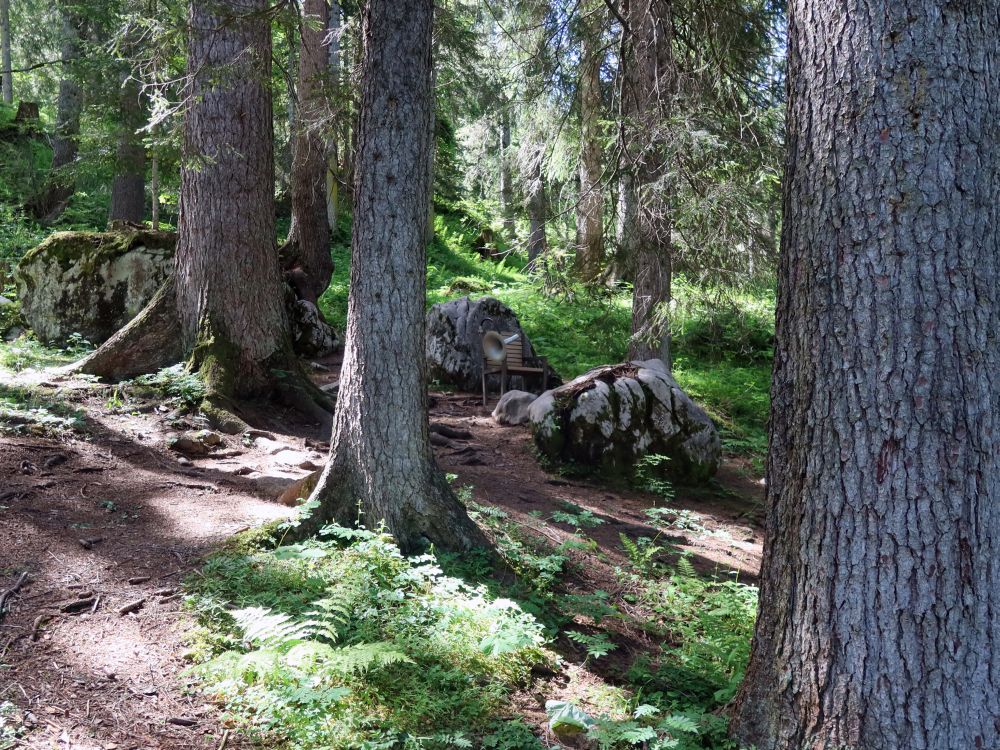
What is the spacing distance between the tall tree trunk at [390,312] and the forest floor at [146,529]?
89 cm

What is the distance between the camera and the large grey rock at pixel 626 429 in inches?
328

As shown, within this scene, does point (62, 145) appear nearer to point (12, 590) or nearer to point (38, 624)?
point (12, 590)

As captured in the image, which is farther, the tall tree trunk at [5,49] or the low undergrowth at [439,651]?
the tall tree trunk at [5,49]

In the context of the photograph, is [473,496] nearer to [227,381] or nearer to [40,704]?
[227,381]

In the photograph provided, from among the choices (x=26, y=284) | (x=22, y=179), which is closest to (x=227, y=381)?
(x=26, y=284)

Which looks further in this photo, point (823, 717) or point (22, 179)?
point (22, 179)

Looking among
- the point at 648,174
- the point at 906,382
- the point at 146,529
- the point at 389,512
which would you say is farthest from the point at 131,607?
the point at 648,174

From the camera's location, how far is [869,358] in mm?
2770

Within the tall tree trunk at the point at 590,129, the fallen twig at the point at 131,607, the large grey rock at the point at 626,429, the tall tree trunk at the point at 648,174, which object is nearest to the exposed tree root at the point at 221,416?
the fallen twig at the point at 131,607

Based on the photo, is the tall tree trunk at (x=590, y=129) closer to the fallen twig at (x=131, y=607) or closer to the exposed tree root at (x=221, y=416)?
the exposed tree root at (x=221, y=416)

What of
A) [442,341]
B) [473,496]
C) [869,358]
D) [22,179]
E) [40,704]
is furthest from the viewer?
[22,179]

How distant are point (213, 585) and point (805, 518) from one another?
3125 mm

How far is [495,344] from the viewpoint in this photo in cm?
1127

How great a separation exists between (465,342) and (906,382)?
914 cm
